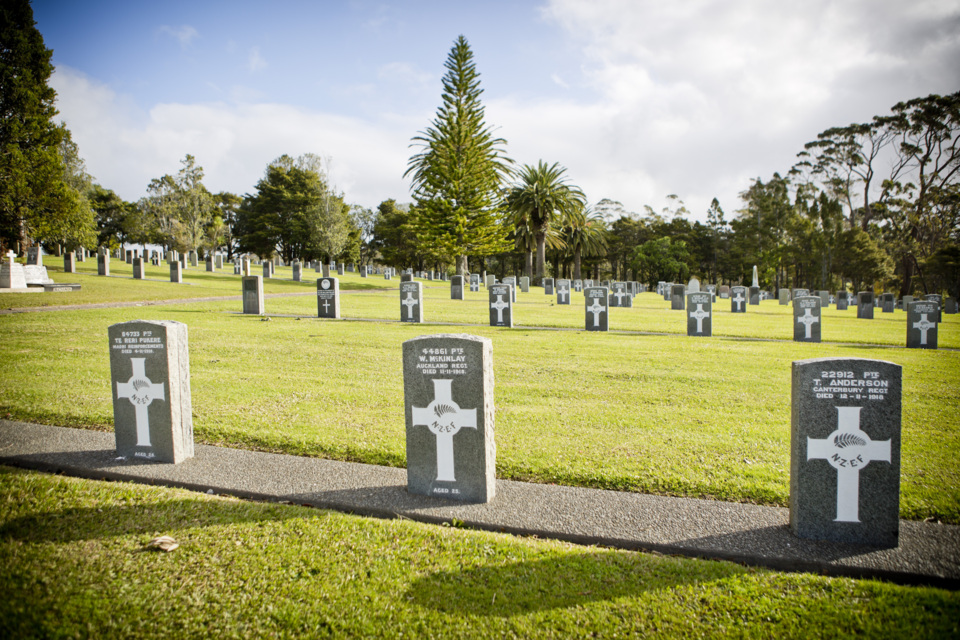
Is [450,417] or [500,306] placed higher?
[500,306]

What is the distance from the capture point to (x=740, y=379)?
739 centimetres

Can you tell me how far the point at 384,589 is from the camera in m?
2.53

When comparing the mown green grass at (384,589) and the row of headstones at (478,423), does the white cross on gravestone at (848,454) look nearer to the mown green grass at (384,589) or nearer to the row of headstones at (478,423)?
the row of headstones at (478,423)

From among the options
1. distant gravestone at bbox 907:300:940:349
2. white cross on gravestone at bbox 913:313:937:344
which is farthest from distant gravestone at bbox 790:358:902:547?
white cross on gravestone at bbox 913:313:937:344

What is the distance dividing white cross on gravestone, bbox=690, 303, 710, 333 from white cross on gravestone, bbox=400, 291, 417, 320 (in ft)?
24.2

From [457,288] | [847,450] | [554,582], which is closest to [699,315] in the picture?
[847,450]

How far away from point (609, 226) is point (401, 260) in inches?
1265

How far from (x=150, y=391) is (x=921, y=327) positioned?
14.4 meters

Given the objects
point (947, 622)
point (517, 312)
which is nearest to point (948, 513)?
point (947, 622)

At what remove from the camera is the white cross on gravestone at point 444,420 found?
3525 mm

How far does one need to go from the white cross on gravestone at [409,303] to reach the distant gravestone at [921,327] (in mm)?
11710

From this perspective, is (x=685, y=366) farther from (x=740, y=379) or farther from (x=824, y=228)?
(x=824, y=228)

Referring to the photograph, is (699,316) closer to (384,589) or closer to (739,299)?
(739,299)

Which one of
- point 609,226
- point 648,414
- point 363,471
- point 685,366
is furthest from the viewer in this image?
point 609,226
